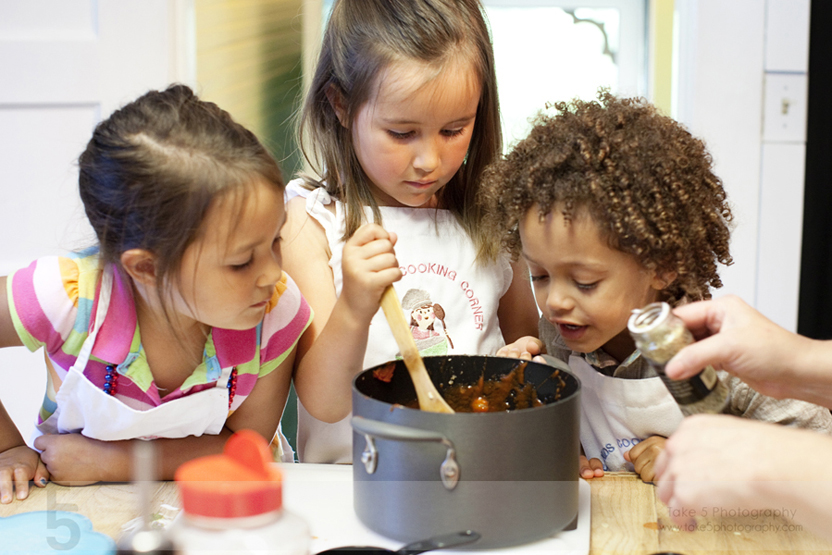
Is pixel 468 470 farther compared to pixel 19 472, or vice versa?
pixel 19 472

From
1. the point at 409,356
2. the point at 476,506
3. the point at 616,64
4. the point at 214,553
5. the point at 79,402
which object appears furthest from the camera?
the point at 616,64

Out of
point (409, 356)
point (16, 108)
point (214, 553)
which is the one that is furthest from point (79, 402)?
point (16, 108)

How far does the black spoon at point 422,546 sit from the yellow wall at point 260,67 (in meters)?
1.80

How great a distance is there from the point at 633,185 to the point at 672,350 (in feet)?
1.16

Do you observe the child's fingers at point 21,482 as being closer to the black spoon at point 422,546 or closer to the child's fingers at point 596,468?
the black spoon at point 422,546

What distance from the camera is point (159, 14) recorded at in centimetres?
190

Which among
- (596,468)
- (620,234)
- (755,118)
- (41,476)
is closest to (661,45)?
(755,118)

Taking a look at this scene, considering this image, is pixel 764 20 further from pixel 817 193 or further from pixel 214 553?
pixel 214 553

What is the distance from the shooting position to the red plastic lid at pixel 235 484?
0.46m

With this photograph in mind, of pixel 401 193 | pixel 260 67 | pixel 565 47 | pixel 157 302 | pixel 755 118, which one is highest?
pixel 565 47

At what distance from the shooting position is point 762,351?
29.1 inches

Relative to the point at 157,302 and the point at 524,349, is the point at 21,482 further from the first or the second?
the point at 524,349

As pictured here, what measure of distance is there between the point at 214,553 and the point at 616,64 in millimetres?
2759

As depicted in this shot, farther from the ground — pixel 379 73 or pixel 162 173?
pixel 379 73
